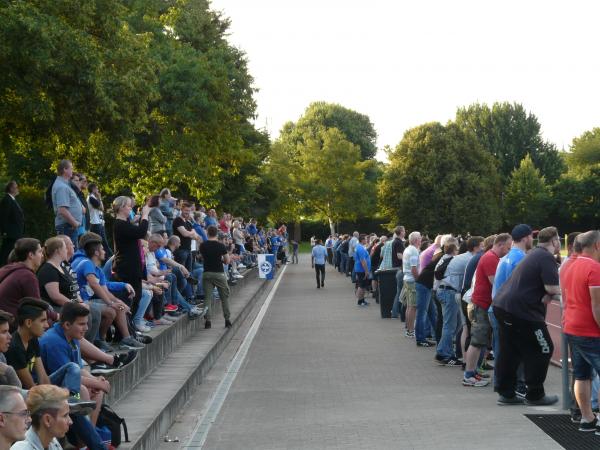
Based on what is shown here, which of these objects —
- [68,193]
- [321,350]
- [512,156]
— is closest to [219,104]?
[321,350]

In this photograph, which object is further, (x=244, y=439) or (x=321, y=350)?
(x=321, y=350)

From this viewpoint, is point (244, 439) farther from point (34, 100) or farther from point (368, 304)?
point (368, 304)

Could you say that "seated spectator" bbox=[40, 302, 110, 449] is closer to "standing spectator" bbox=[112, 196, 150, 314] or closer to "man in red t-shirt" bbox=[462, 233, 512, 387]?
"standing spectator" bbox=[112, 196, 150, 314]

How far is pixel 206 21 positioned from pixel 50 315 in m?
48.5

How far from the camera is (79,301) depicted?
443 inches

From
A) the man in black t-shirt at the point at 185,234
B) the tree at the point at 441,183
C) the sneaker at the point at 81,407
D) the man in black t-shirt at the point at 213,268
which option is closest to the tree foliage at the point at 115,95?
the man in black t-shirt at the point at 185,234

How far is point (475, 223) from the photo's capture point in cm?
9306

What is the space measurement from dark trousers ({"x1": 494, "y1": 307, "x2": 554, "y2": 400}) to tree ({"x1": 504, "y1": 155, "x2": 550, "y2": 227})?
3539 inches

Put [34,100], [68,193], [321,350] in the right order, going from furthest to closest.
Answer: [34,100], [321,350], [68,193]

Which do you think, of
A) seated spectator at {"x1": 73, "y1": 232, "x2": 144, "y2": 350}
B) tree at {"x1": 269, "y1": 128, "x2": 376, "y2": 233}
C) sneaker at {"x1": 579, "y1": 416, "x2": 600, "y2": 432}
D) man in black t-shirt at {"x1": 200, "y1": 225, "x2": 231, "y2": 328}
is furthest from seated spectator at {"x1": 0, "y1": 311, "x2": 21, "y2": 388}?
tree at {"x1": 269, "y1": 128, "x2": 376, "y2": 233}

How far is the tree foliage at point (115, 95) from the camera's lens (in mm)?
23094

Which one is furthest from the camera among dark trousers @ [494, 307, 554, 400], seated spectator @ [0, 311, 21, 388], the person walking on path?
the person walking on path

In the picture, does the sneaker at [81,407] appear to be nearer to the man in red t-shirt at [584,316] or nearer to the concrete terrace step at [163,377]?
the concrete terrace step at [163,377]

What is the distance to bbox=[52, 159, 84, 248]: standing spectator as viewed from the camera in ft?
48.7
